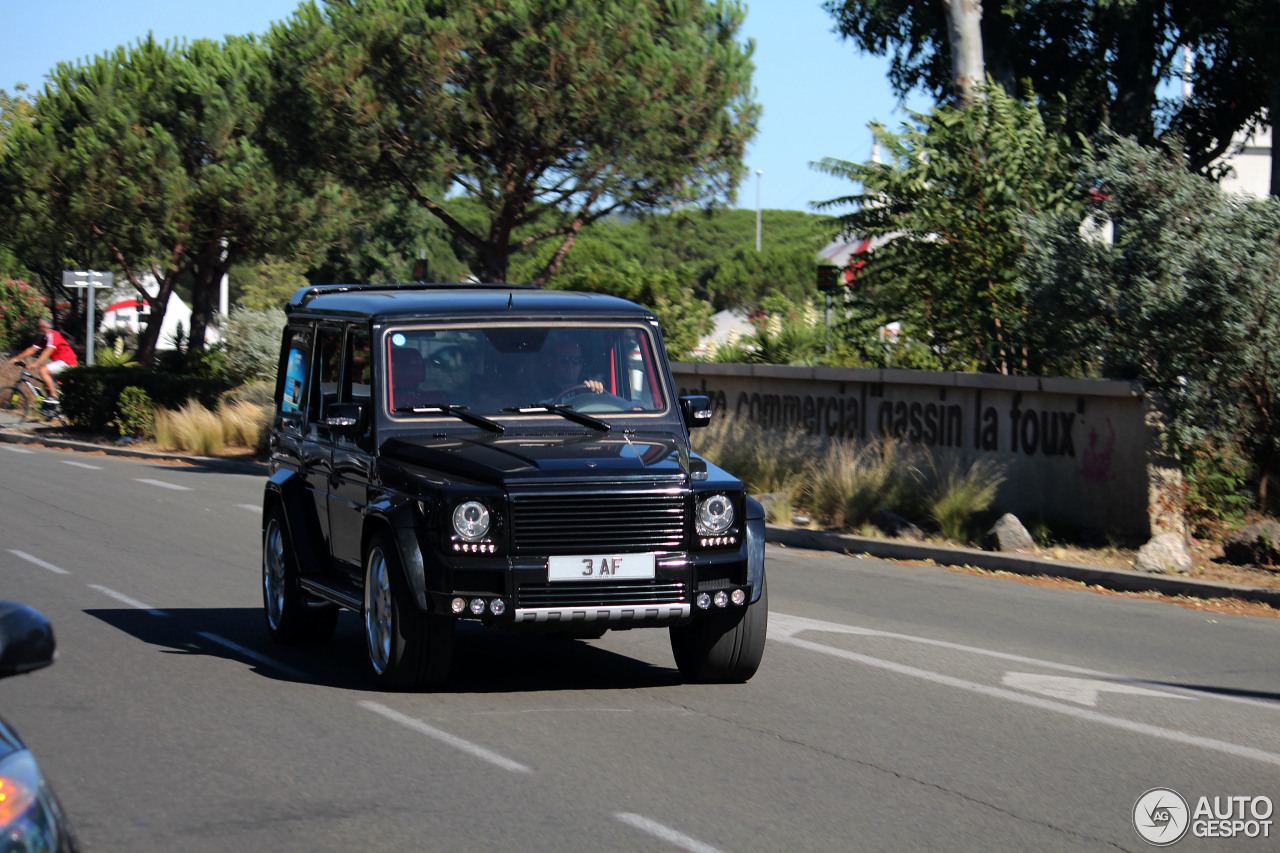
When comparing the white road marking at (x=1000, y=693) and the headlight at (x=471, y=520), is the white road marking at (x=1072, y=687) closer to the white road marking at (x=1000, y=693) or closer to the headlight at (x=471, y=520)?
the white road marking at (x=1000, y=693)

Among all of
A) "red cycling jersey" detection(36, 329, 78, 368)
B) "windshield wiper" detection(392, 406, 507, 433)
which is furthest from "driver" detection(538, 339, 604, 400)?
"red cycling jersey" detection(36, 329, 78, 368)

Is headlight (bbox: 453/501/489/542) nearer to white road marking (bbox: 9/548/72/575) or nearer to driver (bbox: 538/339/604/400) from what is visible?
driver (bbox: 538/339/604/400)

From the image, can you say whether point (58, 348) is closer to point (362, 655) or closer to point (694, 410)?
point (362, 655)

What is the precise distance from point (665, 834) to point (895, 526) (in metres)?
10.7

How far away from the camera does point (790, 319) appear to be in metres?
22.2

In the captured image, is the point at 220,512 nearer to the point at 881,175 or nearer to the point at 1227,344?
the point at 881,175

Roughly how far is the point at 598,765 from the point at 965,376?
1070 cm

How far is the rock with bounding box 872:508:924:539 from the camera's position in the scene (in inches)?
606

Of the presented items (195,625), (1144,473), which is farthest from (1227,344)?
(195,625)

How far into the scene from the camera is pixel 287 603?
9008 millimetres

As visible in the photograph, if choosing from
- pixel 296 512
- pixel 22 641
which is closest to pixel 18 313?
pixel 296 512

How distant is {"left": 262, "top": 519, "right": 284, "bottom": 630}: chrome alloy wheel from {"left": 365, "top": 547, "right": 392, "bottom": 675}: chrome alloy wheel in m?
1.60

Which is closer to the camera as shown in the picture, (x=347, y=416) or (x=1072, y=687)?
(x=347, y=416)

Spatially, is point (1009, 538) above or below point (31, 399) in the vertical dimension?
below
